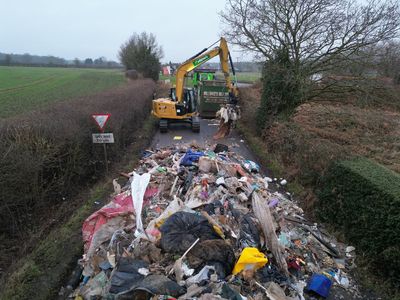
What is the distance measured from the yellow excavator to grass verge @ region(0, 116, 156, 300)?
7910 millimetres

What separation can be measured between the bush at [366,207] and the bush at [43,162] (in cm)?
613

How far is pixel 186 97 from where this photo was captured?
48.5ft

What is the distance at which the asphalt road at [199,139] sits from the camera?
1257 centimetres

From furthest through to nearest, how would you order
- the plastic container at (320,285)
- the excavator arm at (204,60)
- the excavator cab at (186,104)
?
the excavator cab at (186,104) < the excavator arm at (204,60) < the plastic container at (320,285)

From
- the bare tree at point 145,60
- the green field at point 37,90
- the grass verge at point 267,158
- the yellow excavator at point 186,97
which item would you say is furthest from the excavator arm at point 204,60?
the bare tree at point 145,60

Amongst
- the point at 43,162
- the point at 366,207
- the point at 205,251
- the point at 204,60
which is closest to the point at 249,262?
the point at 205,251

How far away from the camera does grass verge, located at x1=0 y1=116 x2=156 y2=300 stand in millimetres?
4367

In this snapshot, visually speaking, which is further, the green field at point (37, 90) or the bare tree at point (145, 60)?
the bare tree at point (145, 60)

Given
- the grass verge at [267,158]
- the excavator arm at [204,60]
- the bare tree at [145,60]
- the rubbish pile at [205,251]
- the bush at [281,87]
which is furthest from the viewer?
the bare tree at [145,60]

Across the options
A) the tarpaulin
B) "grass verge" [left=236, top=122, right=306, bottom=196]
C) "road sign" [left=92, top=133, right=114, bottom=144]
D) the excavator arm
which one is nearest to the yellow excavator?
the excavator arm

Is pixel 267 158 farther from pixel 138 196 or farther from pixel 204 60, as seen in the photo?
pixel 138 196

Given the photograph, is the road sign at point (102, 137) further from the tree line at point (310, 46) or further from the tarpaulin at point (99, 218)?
the tree line at point (310, 46)

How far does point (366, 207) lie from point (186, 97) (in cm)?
1060

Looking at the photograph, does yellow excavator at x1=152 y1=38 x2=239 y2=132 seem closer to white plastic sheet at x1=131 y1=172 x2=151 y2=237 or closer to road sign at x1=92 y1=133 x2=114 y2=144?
road sign at x1=92 y1=133 x2=114 y2=144
